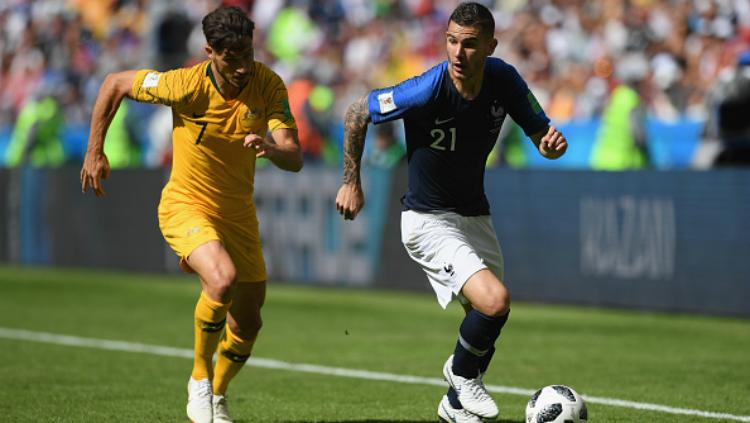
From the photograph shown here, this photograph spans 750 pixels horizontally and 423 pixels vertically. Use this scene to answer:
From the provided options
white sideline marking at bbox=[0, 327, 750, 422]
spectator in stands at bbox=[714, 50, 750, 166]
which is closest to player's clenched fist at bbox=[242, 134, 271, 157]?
white sideline marking at bbox=[0, 327, 750, 422]

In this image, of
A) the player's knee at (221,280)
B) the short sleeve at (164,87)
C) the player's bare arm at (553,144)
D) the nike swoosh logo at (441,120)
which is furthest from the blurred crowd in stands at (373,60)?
the player's knee at (221,280)

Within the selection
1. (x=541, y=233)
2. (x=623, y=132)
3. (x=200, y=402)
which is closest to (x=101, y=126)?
(x=200, y=402)

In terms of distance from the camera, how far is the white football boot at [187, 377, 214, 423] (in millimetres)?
7184

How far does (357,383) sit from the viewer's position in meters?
9.46

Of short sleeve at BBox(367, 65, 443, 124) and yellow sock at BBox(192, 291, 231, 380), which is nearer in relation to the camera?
short sleeve at BBox(367, 65, 443, 124)

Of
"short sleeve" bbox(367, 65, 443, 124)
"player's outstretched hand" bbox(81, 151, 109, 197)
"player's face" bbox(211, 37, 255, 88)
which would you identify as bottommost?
"player's outstretched hand" bbox(81, 151, 109, 197)

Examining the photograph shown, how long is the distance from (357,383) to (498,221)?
6006 mm

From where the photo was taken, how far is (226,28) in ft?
23.6

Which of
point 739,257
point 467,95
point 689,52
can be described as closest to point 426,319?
point 739,257

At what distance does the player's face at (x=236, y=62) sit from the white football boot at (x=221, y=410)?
1.76 m

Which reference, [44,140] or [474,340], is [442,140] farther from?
[44,140]

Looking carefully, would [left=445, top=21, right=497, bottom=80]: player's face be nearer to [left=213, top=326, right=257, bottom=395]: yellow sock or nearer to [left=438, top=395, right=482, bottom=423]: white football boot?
[left=438, top=395, right=482, bottom=423]: white football boot

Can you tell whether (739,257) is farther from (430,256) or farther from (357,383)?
(430,256)

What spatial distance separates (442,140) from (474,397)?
4.49 ft
